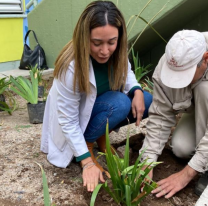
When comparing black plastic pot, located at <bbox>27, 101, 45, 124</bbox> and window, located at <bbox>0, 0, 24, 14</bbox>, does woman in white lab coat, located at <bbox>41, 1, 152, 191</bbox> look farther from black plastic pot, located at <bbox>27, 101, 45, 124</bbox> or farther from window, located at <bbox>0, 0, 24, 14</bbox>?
window, located at <bbox>0, 0, 24, 14</bbox>

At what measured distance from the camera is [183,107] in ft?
5.83

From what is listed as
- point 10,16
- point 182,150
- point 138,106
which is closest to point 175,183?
point 182,150

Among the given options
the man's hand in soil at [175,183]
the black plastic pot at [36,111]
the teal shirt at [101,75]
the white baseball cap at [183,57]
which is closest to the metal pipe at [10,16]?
the black plastic pot at [36,111]

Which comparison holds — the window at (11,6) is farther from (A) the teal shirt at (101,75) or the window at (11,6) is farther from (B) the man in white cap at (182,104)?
(B) the man in white cap at (182,104)

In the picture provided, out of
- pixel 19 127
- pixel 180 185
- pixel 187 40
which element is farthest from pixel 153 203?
pixel 19 127

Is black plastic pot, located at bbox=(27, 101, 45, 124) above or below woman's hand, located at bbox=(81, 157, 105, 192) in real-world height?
below

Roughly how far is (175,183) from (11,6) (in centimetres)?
363

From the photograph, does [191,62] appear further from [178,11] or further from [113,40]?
[178,11]

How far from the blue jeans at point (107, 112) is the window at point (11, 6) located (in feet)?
9.63

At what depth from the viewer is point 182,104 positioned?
1.76 metres

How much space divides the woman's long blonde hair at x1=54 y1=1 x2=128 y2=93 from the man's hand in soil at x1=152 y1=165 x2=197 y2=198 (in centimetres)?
63

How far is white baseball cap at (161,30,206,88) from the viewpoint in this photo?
4.85 ft

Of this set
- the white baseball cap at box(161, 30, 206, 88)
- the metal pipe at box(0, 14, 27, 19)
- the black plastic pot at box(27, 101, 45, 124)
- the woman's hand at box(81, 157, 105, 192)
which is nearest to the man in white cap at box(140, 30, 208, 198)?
the white baseball cap at box(161, 30, 206, 88)

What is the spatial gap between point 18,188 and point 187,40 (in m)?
1.18
